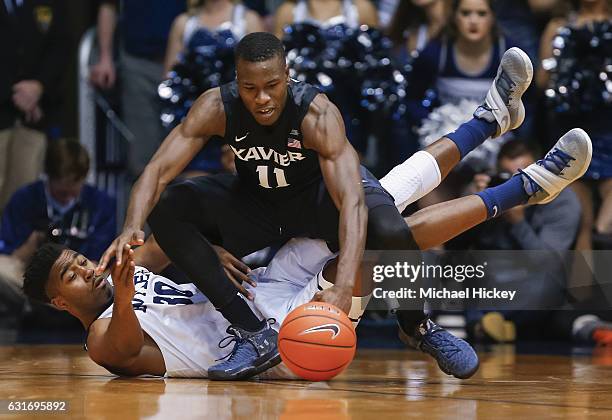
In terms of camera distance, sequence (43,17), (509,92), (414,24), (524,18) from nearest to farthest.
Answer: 1. (509,92)
2. (524,18)
3. (414,24)
4. (43,17)

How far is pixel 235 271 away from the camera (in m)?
4.88

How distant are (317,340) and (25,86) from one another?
4480mm

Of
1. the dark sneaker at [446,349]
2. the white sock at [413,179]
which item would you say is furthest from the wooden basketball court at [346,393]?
the white sock at [413,179]

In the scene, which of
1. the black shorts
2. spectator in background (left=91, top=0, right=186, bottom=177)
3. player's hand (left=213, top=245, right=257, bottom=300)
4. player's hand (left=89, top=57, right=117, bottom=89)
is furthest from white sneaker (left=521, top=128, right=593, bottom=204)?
player's hand (left=89, top=57, right=117, bottom=89)

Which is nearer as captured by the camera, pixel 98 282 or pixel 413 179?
pixel 98 282

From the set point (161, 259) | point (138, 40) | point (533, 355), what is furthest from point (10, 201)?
point (533, 355)

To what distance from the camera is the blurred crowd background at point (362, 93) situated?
680cm

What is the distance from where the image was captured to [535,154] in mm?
6688

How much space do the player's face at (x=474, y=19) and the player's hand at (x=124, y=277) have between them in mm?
3519

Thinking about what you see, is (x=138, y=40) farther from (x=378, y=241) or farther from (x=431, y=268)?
(x=378, y=241)

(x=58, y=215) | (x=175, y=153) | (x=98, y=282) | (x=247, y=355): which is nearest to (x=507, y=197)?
(x=247, y=355)

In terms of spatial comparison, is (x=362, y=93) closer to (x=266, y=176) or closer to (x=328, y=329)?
(x=266, y=176)

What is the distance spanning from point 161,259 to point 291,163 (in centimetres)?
95

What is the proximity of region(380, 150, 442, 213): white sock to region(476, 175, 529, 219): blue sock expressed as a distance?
0.24 m
